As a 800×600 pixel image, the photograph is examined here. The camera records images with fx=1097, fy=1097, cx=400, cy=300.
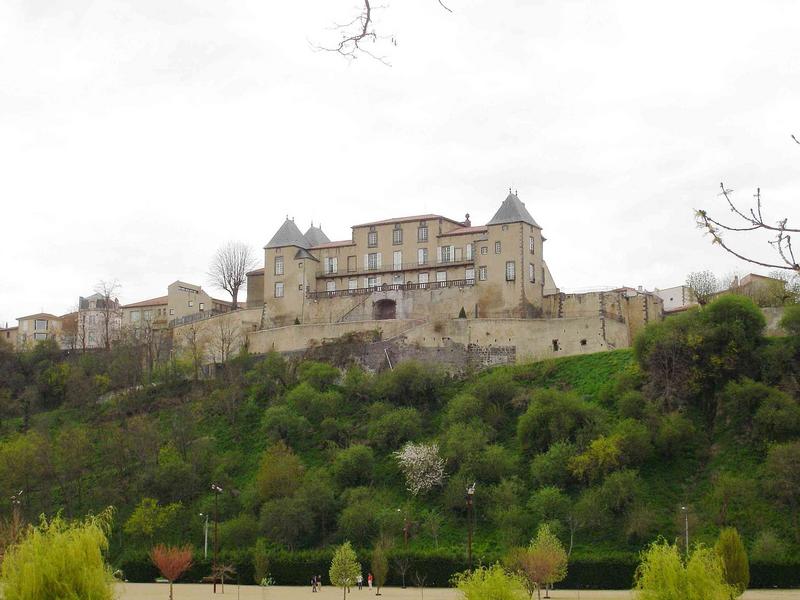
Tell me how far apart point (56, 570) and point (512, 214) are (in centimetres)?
4684

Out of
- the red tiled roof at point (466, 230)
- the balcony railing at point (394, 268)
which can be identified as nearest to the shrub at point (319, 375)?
the balcony railing at point (394, 268)

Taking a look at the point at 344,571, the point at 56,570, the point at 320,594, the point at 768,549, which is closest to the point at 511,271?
the point at 768,549

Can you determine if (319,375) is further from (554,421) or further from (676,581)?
(676,581)

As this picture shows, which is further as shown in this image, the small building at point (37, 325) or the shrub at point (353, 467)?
the small building at point (37, 325)

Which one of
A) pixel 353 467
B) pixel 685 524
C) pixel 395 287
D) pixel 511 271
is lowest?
pixel 685 524

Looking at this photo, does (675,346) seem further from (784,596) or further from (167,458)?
(167,458)

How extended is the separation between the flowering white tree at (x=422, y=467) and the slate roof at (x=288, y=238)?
23.4 meters

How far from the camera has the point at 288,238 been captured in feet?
228

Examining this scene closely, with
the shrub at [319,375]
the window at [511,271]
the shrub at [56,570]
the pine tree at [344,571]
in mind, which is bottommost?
the pine tree at [344,571]

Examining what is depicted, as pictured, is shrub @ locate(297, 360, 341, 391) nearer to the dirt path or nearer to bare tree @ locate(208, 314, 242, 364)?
bare tree @ locate(208, 314, 242, 364)

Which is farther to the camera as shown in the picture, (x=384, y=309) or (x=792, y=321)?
(x=384, y=309)

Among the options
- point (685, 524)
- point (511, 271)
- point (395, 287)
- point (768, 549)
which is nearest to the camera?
point (768, 549)

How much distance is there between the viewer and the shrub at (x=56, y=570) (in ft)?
64.7

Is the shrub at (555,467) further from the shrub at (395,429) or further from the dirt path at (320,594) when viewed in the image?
the dirt path at (320,594)
